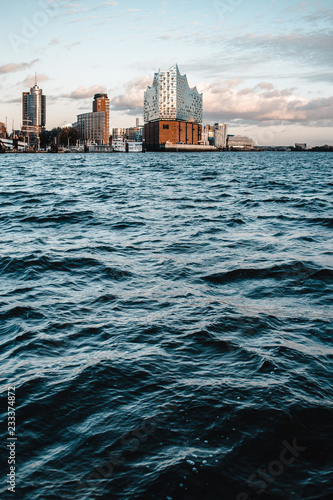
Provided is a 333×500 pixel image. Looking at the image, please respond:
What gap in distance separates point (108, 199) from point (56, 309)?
17864 mm

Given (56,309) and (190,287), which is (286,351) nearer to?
(190,287)

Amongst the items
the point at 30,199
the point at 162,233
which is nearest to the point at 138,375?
the point at 162,233

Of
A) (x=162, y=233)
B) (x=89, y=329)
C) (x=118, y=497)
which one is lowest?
(x=118, y=497)

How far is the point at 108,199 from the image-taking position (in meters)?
25.0

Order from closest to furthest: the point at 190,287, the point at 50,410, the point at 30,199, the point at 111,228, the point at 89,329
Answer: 1. the point at 50,410
2. the point at 89,329
3. the point at 190,287
4. the point at 111,228
5. the point at 30,199

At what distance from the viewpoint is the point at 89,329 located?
6.78 meters

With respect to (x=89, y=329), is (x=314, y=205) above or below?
above

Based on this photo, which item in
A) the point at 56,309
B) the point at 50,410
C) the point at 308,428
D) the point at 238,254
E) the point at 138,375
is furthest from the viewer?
the point at 238,254

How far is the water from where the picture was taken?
3.87 m

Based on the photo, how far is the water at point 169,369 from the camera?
387cm

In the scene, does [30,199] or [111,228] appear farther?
[30,199]

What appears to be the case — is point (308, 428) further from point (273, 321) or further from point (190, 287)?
point (190, 287)

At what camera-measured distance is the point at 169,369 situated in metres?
5.58

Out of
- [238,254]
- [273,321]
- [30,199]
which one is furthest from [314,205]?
[273,321]
